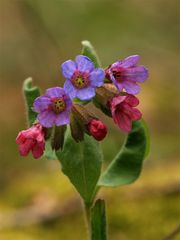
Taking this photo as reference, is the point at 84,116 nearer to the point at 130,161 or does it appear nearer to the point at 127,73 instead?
the point at 127,73

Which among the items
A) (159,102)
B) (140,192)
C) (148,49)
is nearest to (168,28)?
(148,49)

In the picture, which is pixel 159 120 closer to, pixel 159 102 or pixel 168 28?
pixel 159 102

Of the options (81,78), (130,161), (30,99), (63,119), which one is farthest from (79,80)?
(130,161)

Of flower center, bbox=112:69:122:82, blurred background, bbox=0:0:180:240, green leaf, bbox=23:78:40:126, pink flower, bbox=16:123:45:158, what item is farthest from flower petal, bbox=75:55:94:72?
blurred background, bbox=0:0:180:240

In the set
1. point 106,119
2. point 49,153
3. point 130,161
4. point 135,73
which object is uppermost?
point 135,73

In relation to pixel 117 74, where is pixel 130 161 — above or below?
below

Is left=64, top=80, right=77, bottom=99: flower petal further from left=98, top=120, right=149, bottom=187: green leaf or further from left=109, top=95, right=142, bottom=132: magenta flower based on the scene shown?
left=98, top=120, right=149, bottom=187: green leaf

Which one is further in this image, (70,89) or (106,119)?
(106,119)
